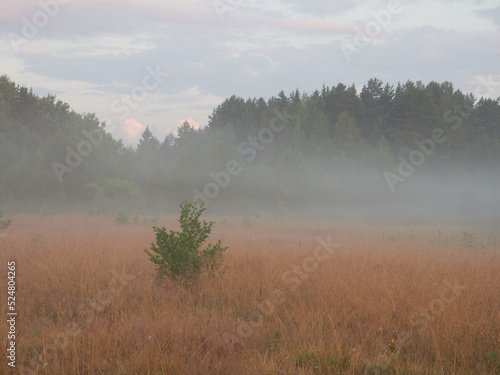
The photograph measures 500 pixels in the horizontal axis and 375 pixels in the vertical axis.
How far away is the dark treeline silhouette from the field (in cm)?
2196

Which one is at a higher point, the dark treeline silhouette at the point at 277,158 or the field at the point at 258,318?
the dark treeline silhouette at the point at 277,158

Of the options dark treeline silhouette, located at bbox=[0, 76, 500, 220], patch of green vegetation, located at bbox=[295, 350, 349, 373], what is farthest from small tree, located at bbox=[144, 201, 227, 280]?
dark treeline silhouette, located at bbox=[0, 76, 500, 220]

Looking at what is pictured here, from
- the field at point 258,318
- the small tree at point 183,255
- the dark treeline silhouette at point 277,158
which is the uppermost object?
the dark treeline silhouette at point 277,158

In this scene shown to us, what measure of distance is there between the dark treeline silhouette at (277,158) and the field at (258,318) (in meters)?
22.0

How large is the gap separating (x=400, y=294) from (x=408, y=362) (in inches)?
77.9

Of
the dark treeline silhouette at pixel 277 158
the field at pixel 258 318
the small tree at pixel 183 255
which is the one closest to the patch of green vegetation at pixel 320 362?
the field at pixel 258 318

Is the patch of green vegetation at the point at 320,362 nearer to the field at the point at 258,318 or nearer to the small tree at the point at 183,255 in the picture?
the field at the point at 258,318

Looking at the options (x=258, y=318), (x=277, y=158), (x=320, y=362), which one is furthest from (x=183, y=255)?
(x=277, y=158)

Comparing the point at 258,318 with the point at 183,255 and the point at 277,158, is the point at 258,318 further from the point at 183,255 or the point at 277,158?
the point at 277,158

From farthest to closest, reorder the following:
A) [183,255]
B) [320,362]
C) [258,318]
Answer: [183,255] < [258,318] < [320,362]

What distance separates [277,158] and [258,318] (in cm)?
4741

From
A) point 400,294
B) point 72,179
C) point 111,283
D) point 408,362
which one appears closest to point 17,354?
point 111,283

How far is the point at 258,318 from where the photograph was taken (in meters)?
5.00

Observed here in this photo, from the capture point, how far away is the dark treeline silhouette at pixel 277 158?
104ft
